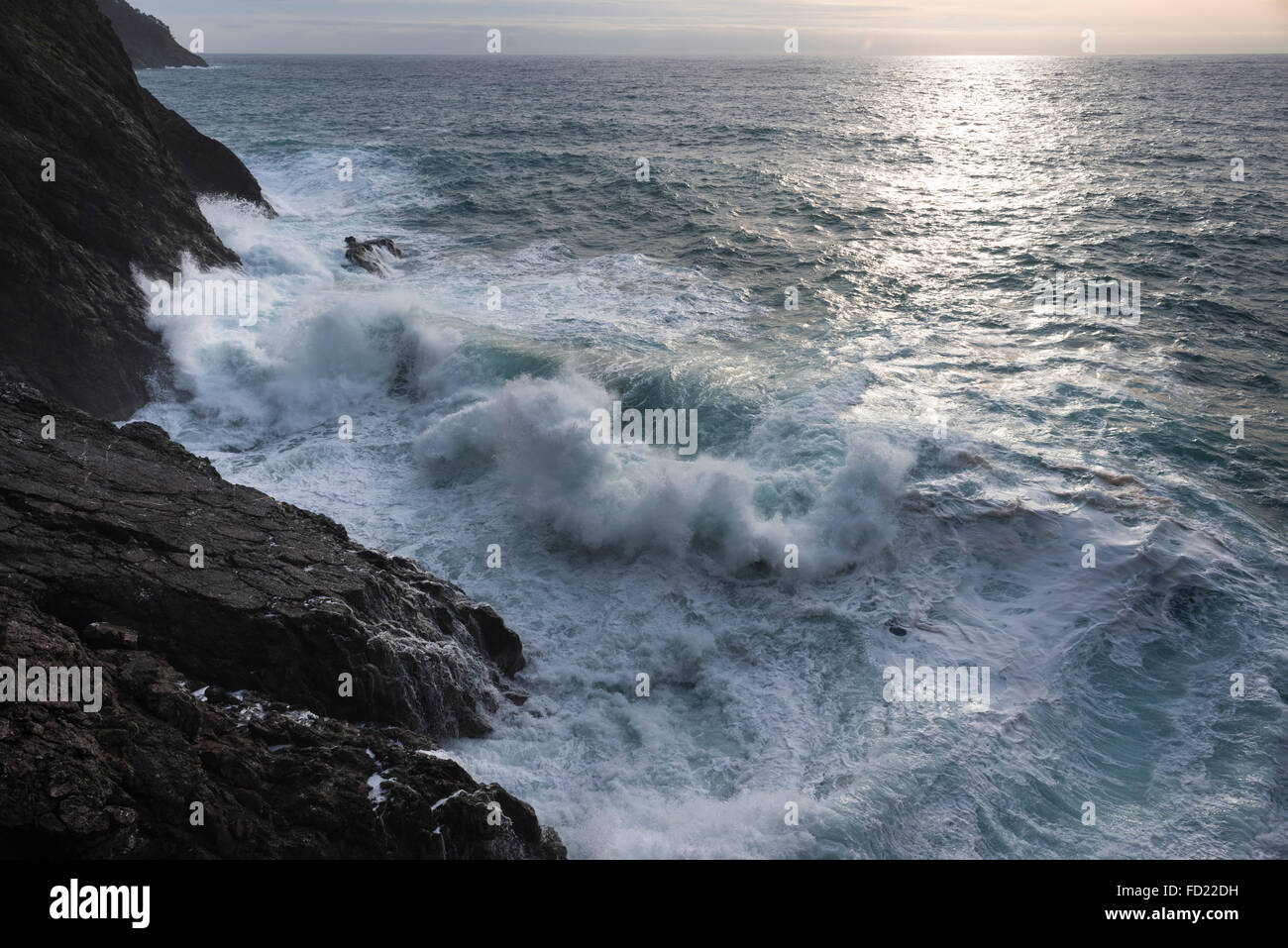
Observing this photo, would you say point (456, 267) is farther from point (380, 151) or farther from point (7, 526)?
point (380, 151)

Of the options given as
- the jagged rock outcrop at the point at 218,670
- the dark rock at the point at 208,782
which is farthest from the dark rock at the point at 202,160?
the dark rock at the point at 208,782

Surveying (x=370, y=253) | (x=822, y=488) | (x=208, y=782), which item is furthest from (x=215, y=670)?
(x=370, y=253)

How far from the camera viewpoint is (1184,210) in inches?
946

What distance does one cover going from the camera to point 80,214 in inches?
493

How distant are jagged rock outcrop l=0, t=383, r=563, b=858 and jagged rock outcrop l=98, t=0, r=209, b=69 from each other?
323 ft

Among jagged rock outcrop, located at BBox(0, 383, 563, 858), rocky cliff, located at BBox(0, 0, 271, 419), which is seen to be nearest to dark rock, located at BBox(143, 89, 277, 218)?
rocky cliff, located at BBox(0, 0, 271, 419)

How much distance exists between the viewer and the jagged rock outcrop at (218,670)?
4465 millimetres

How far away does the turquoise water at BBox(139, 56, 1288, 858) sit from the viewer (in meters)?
6.84

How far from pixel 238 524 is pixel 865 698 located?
19.9 feet

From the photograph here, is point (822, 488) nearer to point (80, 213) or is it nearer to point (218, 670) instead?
point (218, 670)

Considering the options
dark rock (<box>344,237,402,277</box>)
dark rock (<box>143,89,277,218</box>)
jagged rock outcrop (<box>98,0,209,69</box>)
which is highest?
jagged rock outcrop (<box>98,0,209,69</box>)

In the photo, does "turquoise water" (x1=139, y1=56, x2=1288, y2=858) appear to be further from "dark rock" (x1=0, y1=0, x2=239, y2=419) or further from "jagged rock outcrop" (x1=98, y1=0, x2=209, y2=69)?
"jagged rock outcrop" (x1=98, y1=0, x2=209, y2=69)

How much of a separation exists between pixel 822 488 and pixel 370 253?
45.5ft
